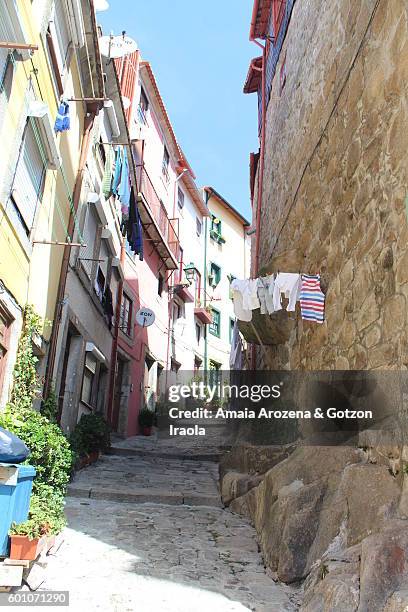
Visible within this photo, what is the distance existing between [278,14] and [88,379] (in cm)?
943

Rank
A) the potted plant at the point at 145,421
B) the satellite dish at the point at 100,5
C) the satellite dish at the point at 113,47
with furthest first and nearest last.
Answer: the potted plant at the point at 145,421, the satellite dish at the point at 113,47, the satellite dish at the point at 100,5

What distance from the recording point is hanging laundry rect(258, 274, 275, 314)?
7023 mm

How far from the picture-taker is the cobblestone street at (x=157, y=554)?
12.9 ft

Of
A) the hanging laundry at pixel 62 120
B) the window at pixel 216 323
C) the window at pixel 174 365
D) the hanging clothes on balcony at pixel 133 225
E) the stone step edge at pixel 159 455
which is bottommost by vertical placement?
the stone step edge at pixel 159 455

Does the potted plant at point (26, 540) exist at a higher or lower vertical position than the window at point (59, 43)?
lower

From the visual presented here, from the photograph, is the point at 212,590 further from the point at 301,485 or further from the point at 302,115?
the point at 302,115

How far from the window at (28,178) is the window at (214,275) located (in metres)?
19.5

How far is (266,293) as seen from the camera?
7172 millimetres

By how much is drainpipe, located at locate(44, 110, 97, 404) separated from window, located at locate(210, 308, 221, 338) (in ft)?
57.7

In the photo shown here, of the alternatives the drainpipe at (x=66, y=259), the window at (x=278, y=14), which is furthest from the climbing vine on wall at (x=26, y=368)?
the window at (x=278, y=14)

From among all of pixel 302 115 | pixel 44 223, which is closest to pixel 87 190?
pixel 44 223

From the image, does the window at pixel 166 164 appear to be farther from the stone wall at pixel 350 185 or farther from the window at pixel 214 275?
the stone wall at pixel 350 185

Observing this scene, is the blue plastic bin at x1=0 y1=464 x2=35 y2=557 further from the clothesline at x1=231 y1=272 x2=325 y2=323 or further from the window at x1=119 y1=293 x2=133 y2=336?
the window at x1=119 y1=293 x2=133 y2=336

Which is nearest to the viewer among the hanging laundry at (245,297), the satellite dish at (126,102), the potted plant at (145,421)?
the hanging laundry at (245,297)
